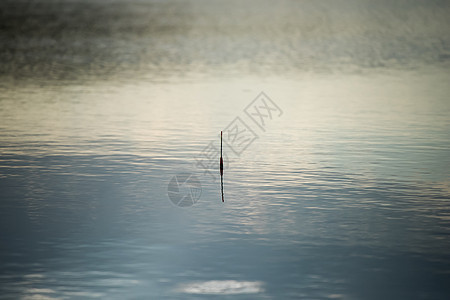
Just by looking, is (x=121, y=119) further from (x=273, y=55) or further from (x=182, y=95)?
(x=273, y=55)

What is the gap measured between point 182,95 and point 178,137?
13336 mm

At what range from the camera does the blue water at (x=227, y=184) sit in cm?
1273

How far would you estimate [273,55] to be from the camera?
64688 millimetres

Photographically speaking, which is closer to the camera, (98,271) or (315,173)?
(98,271)

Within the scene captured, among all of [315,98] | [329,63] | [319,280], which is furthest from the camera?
[329,63]

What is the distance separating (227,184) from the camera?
63.1 ft

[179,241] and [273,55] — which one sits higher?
[273,55]

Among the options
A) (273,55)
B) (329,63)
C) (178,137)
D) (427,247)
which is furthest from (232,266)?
(273,55)

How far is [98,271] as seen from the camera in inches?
505

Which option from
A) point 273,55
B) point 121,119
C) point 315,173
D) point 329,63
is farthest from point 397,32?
point 315,173

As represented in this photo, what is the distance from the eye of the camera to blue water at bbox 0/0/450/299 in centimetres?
1273

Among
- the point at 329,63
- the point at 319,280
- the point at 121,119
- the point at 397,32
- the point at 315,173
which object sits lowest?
the point at 319,280

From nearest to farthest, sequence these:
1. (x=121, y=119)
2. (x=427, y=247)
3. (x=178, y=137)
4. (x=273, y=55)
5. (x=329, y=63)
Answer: (x=427, y=247)
(x=178, y=137)
(x=121, y=119)
(x=329, y=63)
(x=273, y=55)

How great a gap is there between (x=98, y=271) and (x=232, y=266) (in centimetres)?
202
